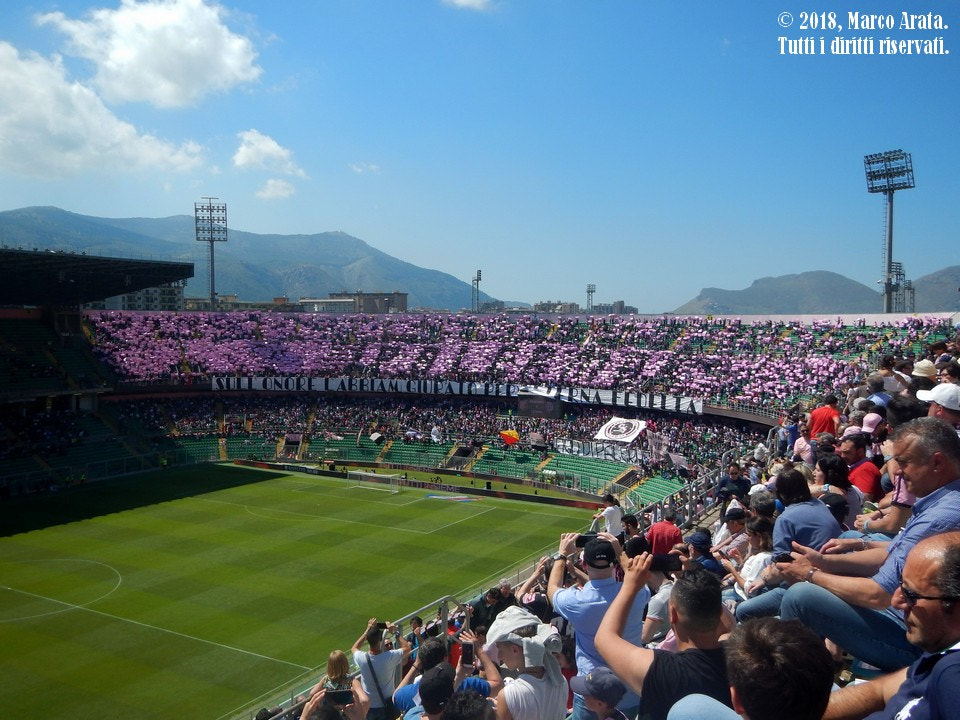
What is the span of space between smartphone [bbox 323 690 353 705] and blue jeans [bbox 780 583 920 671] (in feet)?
15.6

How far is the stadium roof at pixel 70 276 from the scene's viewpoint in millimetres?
42375

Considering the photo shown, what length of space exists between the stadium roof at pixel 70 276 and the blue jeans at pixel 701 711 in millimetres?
44697

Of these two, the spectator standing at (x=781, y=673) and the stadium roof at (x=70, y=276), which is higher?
the stadium roof at (x=70, y=276)

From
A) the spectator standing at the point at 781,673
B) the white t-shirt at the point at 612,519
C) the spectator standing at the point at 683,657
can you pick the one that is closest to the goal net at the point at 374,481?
the white t-shirt at the point at 612,519

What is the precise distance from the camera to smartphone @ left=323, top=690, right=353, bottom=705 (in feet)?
23.5

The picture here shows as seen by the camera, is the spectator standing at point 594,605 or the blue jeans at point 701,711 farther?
the spectator standing at point 594,605

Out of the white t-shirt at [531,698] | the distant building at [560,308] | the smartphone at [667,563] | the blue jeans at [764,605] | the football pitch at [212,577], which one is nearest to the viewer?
the blue jeans at [764,605]

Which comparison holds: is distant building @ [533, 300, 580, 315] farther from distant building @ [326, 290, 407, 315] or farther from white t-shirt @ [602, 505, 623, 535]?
white t-shirt @ [602, 505, 623, 535]

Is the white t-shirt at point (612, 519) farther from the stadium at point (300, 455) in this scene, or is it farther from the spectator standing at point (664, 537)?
the stadium at point (300, 455)

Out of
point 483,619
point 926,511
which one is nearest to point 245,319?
point 483,619

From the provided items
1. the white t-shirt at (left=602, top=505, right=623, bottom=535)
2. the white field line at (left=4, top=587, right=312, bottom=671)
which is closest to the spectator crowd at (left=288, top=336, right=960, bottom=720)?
the white t-shirt at (left=602, top=505, right=623, bottom=535)

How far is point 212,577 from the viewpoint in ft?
96.1

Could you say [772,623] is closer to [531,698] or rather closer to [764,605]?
[764,605]

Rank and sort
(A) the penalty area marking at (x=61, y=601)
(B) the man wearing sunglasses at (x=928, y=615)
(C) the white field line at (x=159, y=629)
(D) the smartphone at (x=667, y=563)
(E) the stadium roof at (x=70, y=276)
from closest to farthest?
1. (B) the man wearing sunglasses at (x=928, y=615)
2. (D) the smartphone at (x=667, y=563)
3. (C) the white field line at (x=159, y=629)
4. (A) the penalty area marking at (x=61, y=601)
5. (E) the stadium roof at (x=70, y=276)
